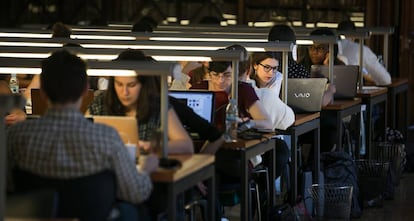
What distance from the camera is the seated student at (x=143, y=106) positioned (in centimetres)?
543

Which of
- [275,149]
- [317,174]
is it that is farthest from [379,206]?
[275,149]

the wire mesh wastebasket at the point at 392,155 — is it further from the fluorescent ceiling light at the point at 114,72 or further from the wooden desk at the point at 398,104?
the fluorescent ceiling light at the point at 114,72

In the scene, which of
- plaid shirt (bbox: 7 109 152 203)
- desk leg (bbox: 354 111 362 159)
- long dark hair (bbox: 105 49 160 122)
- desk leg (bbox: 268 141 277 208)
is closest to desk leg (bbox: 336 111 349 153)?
desk leg (bbox: 354 111 362 159)

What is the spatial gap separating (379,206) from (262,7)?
6.69 metres

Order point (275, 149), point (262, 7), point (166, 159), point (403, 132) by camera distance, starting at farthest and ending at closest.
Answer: point (262, 7)
point (403, 132)
point (275, 149)
point (166, 159)

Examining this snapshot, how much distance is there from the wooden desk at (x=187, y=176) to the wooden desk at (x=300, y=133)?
1.75 m

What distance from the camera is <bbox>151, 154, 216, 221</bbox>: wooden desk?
200 inches

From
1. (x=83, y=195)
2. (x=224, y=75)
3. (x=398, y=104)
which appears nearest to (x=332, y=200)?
(x=224, y=75)

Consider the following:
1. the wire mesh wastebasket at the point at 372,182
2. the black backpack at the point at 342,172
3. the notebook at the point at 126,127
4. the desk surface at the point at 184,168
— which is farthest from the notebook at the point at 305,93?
the notebook at the point at 126,127

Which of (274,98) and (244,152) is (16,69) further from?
(274,98)

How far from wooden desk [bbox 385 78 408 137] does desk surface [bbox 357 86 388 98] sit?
0.38m

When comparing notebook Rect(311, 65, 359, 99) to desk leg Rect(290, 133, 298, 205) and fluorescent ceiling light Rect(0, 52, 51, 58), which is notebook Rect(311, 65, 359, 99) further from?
fluorescent ceiling light Rect(0, 52, 51, 58)

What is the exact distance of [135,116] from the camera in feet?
18.0

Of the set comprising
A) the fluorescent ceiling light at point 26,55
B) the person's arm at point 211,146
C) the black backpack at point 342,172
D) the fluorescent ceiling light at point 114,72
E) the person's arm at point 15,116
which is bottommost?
the black backpack at point 342,172
